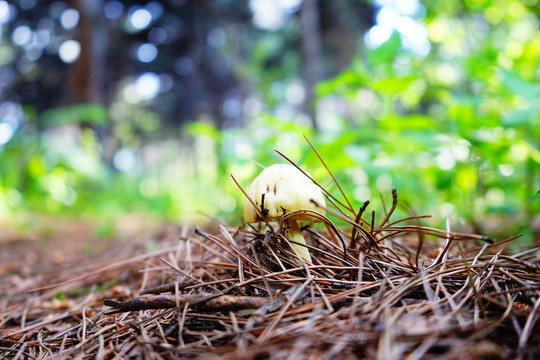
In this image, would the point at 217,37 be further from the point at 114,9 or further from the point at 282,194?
the point at 282,194

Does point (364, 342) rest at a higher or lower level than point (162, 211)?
higher

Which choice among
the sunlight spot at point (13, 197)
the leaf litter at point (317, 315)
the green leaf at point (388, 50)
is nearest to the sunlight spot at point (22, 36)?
the sunlight spot at point (13, 197)

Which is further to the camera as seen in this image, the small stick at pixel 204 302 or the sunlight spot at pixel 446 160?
the sunlight spot at pixel 446 160

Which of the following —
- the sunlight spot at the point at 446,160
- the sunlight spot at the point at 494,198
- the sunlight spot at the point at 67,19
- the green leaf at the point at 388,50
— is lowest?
the sunlight spot at the point at 494,198

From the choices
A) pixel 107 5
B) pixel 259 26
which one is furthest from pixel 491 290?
pixel 107 5

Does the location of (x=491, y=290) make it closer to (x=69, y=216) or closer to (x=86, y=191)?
(x=69, y=216)

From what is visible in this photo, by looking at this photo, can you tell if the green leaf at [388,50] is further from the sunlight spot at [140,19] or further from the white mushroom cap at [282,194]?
the sunlight spot at [140,19]
